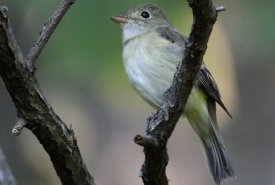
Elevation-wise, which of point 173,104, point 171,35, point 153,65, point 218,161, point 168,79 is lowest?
point 173,104

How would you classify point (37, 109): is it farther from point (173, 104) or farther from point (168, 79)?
point (168, 79)

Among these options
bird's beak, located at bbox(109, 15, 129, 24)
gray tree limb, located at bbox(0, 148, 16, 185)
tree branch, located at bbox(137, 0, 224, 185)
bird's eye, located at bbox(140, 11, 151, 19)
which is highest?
bird's eye, located at bbox(140, 11, 151, 19)

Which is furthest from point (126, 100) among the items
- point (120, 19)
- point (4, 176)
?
point (4, 176)

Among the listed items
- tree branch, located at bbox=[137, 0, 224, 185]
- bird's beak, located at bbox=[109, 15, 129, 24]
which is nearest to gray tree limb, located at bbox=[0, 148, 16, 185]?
tree branch, located at bbox=[137, 0, 224, 185]

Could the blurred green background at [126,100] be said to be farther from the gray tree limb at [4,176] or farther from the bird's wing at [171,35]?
the gray tree limb at [4,176]

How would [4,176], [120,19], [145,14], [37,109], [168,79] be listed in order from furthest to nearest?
1. [145,14]
2. [120,19]
3. [168,79]
4. [4,176]
5. [37,109]

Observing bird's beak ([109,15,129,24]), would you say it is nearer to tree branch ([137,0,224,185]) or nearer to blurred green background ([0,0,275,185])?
Answer: blurred green background ([0,0,275,185])

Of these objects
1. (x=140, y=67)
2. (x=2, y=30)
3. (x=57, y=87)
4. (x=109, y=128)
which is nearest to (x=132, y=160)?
(x=109, y=128)
